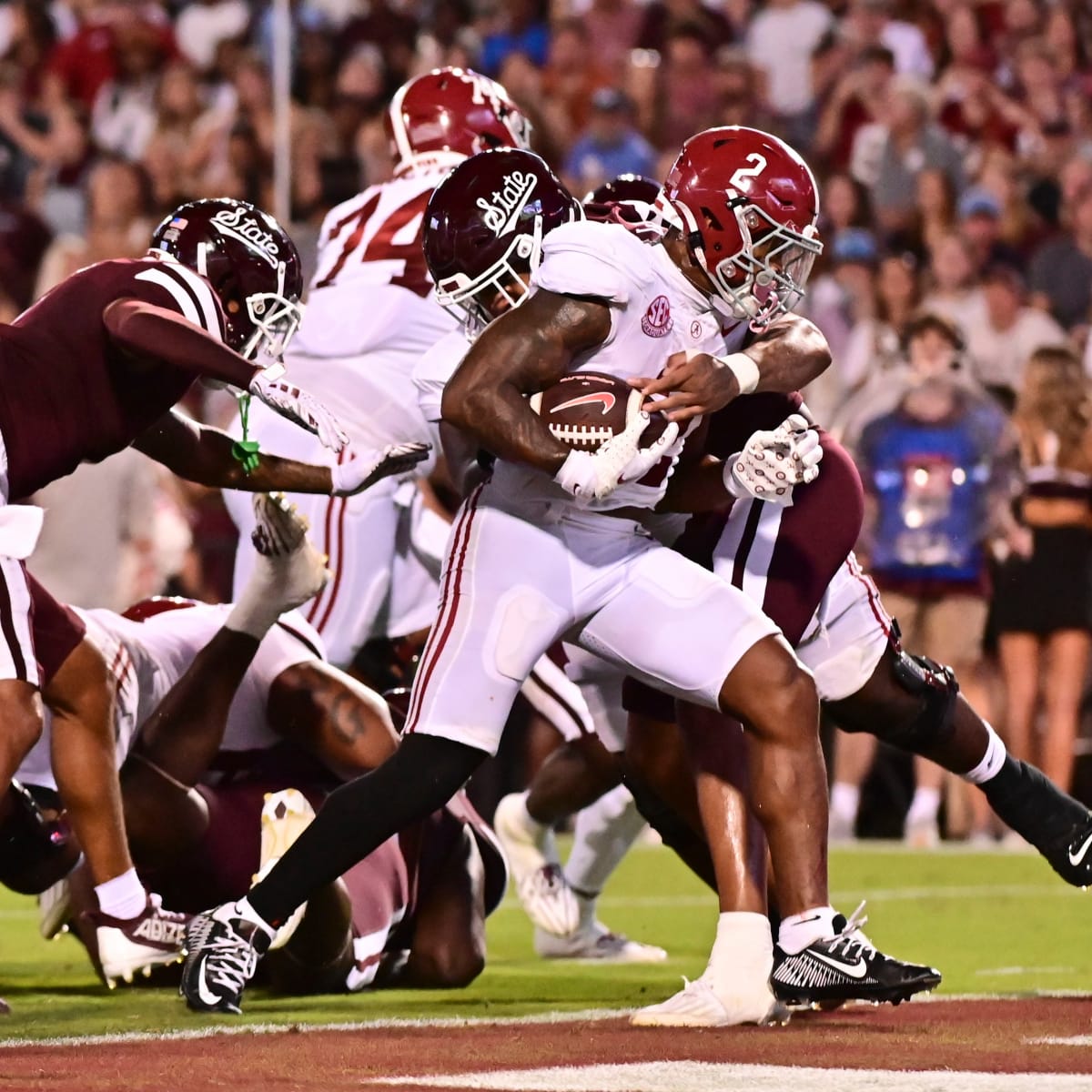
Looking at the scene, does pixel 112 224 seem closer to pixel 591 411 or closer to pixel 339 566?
pixel 339 566

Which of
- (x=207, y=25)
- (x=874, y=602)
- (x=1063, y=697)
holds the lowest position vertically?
(x=1063, y=697)

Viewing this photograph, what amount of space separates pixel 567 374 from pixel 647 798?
1.06 m

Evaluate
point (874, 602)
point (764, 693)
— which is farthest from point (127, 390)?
point (874, 602)

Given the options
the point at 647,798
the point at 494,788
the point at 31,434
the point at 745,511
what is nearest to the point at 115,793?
the point at 31,434

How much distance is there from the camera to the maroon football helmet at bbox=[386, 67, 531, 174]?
22.0 ft

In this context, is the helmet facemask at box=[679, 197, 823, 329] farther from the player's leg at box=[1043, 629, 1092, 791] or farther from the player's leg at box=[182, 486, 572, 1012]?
the player's leg at box=[1043, 629, 1092, 791]

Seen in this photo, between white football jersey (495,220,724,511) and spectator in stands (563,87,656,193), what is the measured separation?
752cm

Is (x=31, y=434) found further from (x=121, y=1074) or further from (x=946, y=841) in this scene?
(x=946, y=841)

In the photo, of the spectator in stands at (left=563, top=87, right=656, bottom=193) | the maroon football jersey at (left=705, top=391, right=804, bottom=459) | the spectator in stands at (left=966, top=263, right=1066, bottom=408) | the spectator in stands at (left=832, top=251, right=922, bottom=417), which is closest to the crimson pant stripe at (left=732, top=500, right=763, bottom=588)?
the maroon football jersey at (left=705, top=391, right=804, bottom=459)

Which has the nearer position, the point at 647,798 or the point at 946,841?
the point at 647,798

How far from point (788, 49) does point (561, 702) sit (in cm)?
717

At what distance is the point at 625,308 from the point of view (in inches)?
177

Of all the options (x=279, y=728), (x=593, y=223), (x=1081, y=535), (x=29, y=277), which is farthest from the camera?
(x=29, y=277)

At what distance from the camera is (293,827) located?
4.88 meters
